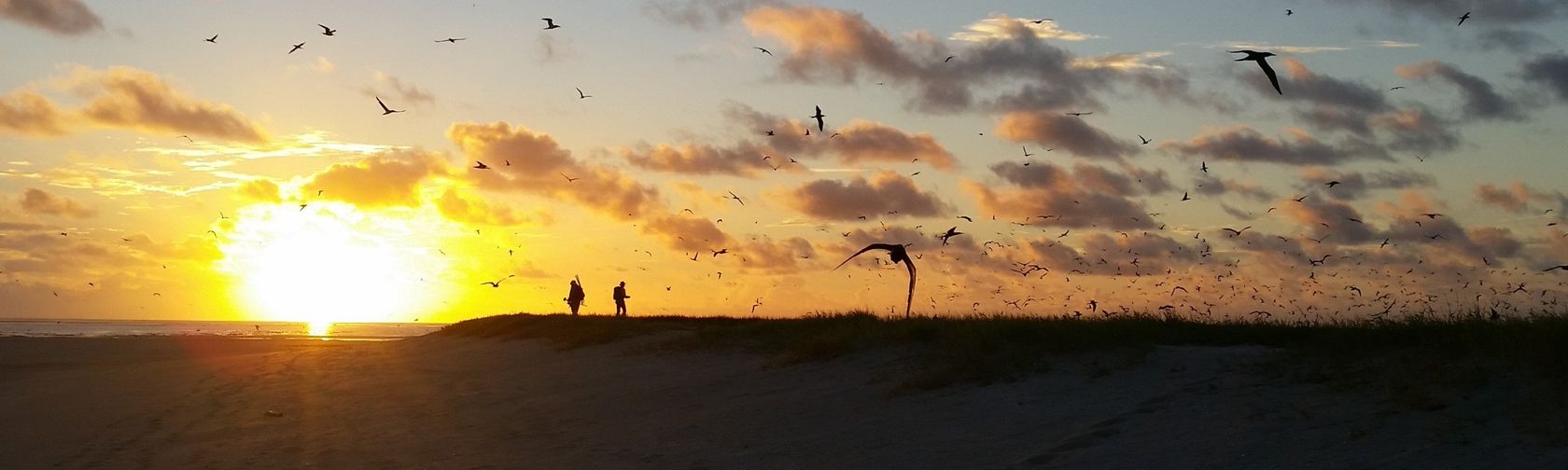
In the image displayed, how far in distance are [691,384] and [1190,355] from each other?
853cm

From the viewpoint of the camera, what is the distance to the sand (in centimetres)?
994

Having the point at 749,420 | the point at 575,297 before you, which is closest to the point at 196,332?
the point at 575,297

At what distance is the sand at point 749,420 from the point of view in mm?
9938

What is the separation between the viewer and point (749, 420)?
15086mm

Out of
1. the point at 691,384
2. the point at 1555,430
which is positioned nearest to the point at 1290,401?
the point at 1555,430

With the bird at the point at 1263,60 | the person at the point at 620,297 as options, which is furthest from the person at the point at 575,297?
the bird at the point at 1263,60

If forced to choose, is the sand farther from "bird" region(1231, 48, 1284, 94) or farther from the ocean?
the ocean

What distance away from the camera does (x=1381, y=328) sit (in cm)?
1378

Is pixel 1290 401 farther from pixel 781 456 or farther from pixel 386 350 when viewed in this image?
pixel 386 350

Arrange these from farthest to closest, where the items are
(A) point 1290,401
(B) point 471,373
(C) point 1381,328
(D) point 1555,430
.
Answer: (B) point 471,373 → (C) point 1381,328 → (A) point 1290,401 → (D) point 1555,430

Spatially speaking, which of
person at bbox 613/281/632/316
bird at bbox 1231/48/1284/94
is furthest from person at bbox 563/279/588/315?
bird at bbox 1231/48/1284/94

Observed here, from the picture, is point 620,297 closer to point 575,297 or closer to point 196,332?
point 575,297

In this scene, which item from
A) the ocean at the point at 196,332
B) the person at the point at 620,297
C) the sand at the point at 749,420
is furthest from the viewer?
the ocean at the point at 196,332

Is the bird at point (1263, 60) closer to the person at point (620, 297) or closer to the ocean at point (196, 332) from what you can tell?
the person at point (620, 297)
